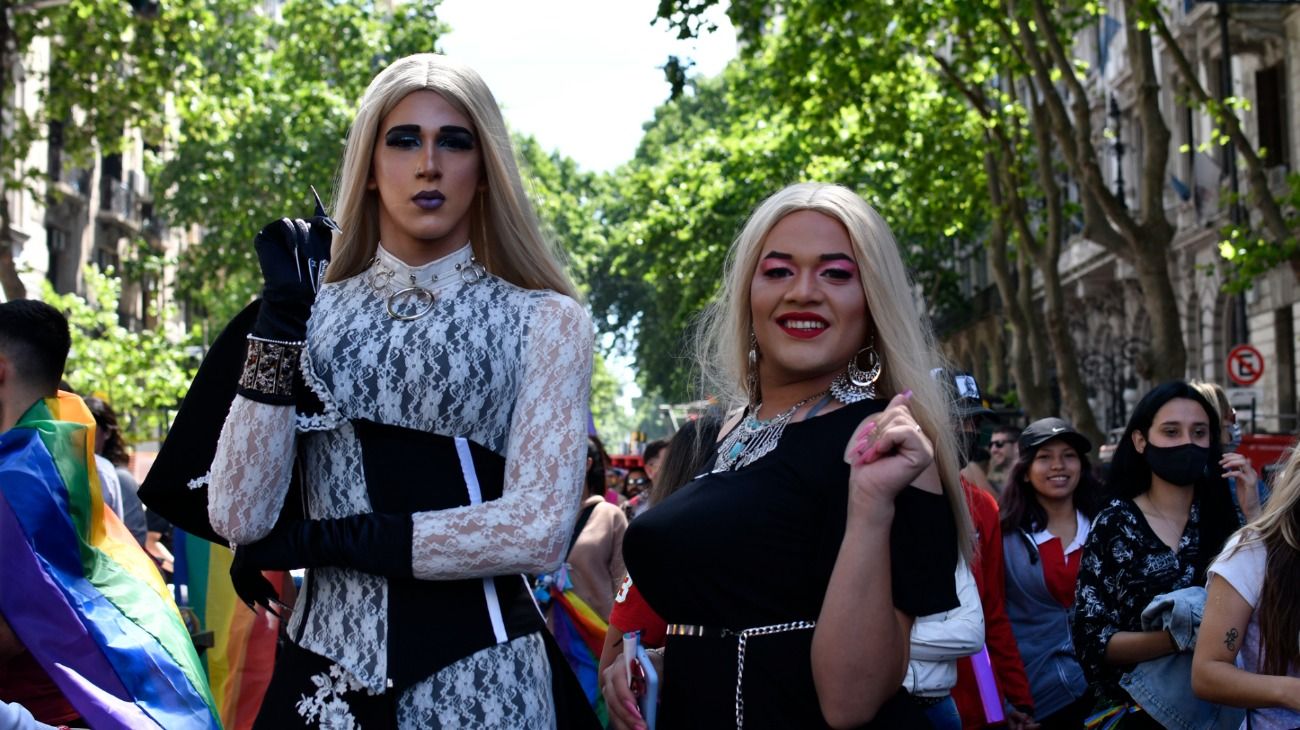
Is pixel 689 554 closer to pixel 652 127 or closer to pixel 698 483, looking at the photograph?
pixel 698 483

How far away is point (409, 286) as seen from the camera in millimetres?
3354

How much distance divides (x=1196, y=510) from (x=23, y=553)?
13.3 feet

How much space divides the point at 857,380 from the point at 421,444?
80 cm

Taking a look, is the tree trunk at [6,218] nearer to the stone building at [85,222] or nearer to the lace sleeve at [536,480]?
the stone building at [85,222]

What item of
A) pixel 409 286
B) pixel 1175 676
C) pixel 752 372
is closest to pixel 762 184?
pixel 1175 676

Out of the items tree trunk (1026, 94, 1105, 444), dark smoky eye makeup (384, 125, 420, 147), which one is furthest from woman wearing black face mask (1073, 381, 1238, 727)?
tree trunk (1026, 94, 1105, 444)

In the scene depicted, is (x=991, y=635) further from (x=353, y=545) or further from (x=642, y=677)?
(x=353, y=545)

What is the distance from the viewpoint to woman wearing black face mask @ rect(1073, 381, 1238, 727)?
606 centimetres

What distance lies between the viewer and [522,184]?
349 centimetres

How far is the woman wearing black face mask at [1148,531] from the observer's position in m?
6.06

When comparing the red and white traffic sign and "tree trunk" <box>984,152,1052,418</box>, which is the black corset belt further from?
"tree trunk" <box>984,152,1052,418</box>

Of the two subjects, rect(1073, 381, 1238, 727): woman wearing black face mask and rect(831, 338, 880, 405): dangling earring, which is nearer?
rect(831, 338, 880, 405): dangling earring

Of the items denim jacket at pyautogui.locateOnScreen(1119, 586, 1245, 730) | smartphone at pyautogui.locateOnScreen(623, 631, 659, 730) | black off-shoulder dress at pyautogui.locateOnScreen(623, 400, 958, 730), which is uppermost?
black off-shoulder dress at pyautogui.locateOnScreen(623, 400, 958, 730)

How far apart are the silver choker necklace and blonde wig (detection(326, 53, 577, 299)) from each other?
0.18 ft
